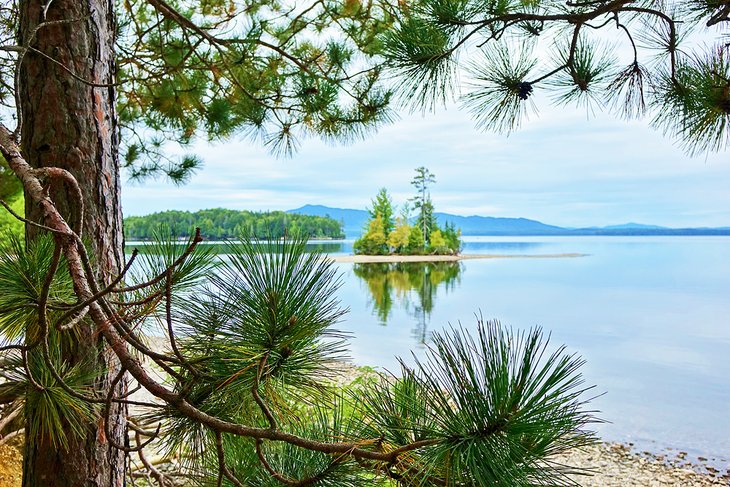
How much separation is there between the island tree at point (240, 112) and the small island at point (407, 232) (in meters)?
12.0

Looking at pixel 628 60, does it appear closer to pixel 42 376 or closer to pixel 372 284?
pixel 42 376

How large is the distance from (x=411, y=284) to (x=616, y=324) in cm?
417

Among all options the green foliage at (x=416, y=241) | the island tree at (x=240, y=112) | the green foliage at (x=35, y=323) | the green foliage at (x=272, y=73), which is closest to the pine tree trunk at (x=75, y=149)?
the island tree at (x=240, y=112)

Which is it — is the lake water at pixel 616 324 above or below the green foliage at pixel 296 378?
below

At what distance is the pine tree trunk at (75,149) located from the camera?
94cm

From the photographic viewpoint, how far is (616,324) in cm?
648

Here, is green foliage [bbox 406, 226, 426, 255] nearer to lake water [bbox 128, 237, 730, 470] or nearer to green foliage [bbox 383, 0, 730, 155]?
lake water [bbox 128, 237, 730, 470]

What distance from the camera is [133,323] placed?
30.6 inches

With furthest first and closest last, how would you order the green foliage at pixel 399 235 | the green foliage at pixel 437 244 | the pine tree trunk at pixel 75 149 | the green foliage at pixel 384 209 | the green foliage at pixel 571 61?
the green foliage at pixel 437 244 → the green foliage at pixel 399 235 → the green foliage at pixel 384 209 → the green foliage at pixel 571 61 → the pine tree trunk at pixel 75 149

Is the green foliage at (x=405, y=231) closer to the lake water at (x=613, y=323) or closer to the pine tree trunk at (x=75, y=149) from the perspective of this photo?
the lake water at (x=613, y=323)

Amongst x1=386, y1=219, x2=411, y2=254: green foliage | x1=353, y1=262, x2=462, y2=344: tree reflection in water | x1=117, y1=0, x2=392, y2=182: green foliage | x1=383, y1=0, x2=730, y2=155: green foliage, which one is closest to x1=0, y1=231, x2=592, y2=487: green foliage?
x1=383, y1=0, x2=730, y2=155: green foliage

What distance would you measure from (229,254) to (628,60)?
1.42 m

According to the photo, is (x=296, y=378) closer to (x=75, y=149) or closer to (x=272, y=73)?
(x=75, y=149)

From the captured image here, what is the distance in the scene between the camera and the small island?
1460 cm
